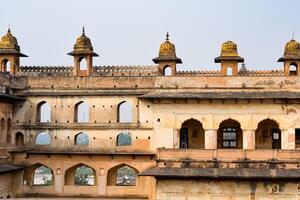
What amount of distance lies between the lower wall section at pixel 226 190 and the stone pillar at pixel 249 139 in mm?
2837

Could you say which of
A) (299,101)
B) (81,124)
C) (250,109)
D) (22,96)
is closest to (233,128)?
(250,109)

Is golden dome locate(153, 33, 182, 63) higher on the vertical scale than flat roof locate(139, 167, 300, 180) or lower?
higher

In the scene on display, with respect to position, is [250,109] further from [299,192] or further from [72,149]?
[72,149]

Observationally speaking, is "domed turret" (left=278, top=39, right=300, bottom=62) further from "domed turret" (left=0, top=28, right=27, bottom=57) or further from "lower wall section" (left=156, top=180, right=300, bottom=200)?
"domed turret" (left=0, top=28, right=27, bottom=57)

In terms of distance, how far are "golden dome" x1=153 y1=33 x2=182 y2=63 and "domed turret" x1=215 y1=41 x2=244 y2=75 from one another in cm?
235

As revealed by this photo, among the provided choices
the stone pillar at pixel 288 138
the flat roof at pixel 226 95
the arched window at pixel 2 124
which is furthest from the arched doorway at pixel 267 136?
the arched window at pixel 2 124

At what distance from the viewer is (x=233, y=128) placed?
28625 millimetres

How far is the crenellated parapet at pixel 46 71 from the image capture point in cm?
2967

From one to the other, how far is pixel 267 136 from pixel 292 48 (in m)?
4.95

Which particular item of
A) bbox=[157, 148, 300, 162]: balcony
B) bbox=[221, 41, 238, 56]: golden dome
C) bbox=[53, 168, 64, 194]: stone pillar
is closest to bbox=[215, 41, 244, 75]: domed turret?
bbox=[221, 41, 238, 56]: golden dome

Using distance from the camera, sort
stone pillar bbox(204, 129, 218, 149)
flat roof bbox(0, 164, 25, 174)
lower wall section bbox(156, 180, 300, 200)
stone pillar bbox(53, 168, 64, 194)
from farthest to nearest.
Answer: stone pillar bbox(53, 168, 64, 194) → stone pillar bbox(204, 129, 218, 149) → flat roof bbox(0, 164, 25, 174) → lower wall section bbox(156, 180, 300, 200)

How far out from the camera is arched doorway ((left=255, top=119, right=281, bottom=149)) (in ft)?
92.2

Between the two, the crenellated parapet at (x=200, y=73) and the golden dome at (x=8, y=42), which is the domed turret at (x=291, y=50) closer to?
the crenellated parapet at (x=200, y=73)

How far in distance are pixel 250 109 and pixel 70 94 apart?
982 centimetres
